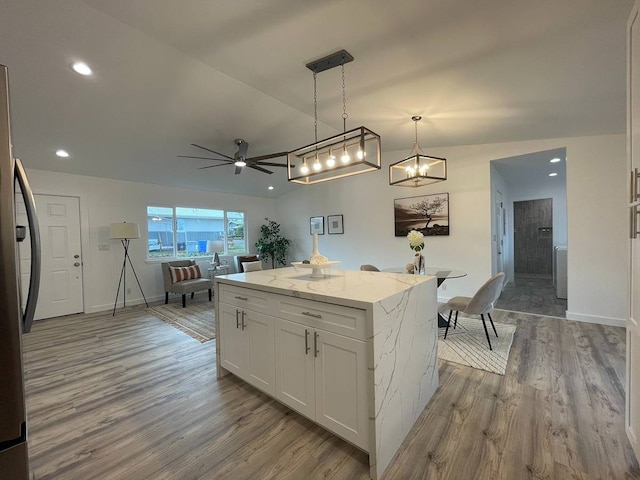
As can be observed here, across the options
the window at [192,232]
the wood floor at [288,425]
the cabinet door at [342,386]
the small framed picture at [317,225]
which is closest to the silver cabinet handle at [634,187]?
the wood floor at [288,425]

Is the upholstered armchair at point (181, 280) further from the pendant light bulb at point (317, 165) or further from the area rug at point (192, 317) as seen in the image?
the pendant light bulb at point (317, 165)

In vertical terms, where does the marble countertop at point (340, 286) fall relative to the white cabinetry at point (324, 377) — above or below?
above

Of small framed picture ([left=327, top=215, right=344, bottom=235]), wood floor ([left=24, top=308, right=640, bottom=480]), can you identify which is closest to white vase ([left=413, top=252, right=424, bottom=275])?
wood floor ([left=24, top=308, right=640, bottom=480])

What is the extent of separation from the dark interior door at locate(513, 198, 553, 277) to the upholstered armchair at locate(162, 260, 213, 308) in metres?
7.96

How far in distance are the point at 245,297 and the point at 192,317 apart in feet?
9.41

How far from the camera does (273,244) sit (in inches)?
302

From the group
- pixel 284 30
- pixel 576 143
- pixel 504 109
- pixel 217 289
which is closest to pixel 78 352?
pixel 217 289

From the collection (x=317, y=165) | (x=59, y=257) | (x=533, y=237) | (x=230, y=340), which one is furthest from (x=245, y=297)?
(x=533, y=237)

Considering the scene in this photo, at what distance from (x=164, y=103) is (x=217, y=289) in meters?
2.43

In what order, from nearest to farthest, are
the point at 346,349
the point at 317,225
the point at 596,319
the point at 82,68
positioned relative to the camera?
the point at 346,349, the point at 82,68, the point at 596,319, the point at 317,225

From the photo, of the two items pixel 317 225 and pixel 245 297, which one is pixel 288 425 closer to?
pixel 245 297

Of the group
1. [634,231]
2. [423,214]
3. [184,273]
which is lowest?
[184,273]

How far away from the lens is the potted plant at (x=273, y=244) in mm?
7605

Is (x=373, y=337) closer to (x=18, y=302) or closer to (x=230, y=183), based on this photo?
(x=18, y=302)
